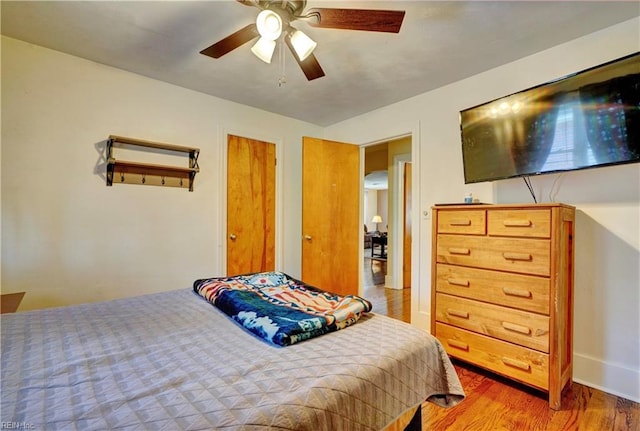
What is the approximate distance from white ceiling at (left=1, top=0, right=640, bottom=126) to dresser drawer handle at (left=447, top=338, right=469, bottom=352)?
86.7 inches

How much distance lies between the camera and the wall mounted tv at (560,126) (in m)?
1.63

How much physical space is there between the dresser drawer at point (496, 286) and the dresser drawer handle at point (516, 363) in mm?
345

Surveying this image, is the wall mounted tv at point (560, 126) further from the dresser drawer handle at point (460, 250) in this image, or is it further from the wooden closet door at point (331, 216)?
the wooden closet door at point (331, 216)

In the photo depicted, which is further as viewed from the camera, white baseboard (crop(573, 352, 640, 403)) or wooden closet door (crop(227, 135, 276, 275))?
wooden closet door (crop(227, 135, 276, 275))

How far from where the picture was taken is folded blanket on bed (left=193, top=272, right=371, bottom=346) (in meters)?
1.11

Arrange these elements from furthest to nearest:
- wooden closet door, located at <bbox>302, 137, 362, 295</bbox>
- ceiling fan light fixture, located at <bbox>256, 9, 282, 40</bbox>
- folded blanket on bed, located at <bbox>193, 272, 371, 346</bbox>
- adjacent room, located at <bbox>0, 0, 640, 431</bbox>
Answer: wooden closet door, located at <bbox>302, 137, 362, 295</bbox>
ceiling fan light fixture, located at <bbox>256, 9, 282, 40</bbox>
folded blanket on bed, located at <bbox>193, 272, 371, 346</bbox>
adjacent room, located at <bbox>0, 0, 640, 431</bbox>

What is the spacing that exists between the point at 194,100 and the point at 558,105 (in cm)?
306

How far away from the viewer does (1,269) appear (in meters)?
2.07

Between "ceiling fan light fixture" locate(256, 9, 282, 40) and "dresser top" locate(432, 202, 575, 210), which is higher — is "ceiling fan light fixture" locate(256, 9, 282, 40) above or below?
above

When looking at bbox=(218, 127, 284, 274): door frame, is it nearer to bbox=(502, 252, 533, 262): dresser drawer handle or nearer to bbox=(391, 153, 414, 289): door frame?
bbox=(391, 153, 414, 289): door frame

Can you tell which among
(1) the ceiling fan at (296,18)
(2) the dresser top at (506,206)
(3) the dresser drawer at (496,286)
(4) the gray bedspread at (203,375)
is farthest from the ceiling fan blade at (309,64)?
(3) the dresser drawer at (496,286)

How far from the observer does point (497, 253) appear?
6.49 ft

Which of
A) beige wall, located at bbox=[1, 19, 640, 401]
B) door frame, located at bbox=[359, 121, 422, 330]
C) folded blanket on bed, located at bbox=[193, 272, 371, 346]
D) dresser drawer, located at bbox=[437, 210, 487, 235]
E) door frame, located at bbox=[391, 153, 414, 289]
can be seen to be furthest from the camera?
door frame, located at bbox=[391, 153, 414, 289]

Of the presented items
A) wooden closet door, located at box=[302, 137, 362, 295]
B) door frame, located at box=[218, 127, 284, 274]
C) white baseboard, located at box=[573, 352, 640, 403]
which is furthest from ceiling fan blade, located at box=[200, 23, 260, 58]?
white baseboard, located at box=[573, 352, 640, 403]
